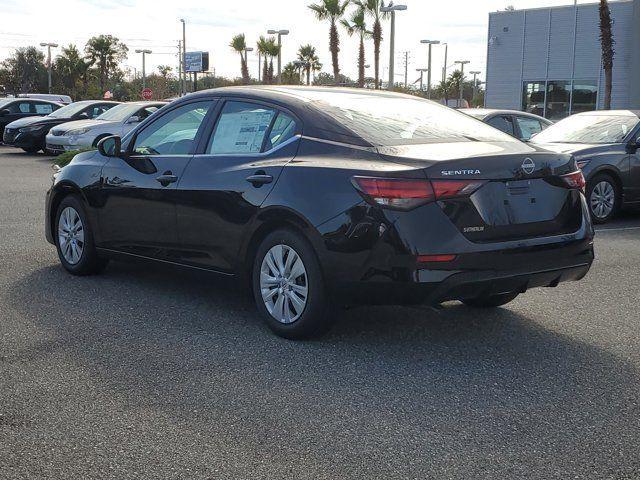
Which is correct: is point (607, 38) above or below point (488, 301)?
above

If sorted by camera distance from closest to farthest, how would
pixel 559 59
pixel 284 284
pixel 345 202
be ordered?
1. pixel 345 202
2. pixel 284 284
3. pixel 559 59

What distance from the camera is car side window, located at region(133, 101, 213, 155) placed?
6.38m

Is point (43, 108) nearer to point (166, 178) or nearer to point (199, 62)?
point (199, 62)

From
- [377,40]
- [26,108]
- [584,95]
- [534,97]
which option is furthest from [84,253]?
[377,40]

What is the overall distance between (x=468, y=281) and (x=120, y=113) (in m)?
18.9

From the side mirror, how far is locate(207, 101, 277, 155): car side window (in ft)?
3.53

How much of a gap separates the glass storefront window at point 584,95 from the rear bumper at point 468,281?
34750 millimetres

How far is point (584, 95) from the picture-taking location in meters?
38.5

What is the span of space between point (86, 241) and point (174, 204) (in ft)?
4.42

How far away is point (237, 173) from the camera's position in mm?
5754

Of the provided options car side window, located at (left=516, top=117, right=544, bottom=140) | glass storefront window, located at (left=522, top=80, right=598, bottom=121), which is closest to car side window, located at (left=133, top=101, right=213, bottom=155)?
car side window, located at (left=516, top=117, right=544, bottom=140)

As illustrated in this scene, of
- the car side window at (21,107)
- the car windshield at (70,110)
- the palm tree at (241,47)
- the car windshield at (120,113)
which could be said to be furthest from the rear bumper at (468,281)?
the palm tree at (241,47)

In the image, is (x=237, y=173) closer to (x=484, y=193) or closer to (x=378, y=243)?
(x=378, y=243)

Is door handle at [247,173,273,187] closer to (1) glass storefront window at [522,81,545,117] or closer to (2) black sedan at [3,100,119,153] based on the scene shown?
(2) black sedan at [3,100,119,153]
